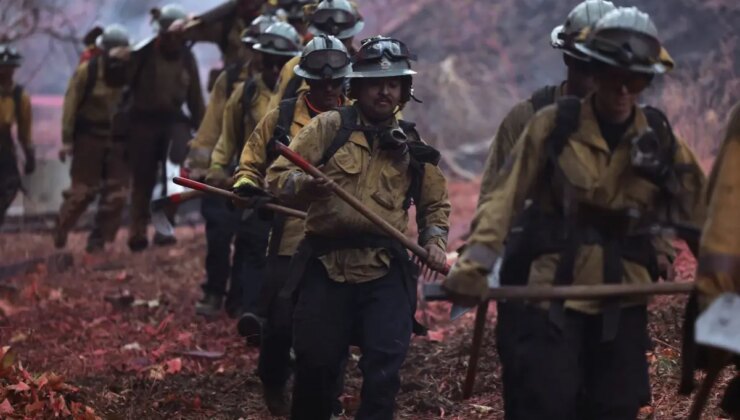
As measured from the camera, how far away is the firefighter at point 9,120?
47.3 feet

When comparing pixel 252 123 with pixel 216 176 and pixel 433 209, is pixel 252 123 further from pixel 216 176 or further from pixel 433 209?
pixel 433 209

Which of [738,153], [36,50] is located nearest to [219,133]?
[738,153]

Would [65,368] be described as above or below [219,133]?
below

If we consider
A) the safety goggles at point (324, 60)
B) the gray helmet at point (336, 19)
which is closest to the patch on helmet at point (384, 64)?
the safety goggles at point (324, 60)

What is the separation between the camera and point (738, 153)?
201 inches

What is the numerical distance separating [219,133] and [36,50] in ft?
53.1

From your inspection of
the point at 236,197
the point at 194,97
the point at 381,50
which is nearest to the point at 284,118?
the point at 236,197

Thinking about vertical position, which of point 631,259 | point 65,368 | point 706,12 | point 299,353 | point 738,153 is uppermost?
point 706,12

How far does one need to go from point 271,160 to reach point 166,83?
19.9ft

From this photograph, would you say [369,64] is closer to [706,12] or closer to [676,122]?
[676,122]

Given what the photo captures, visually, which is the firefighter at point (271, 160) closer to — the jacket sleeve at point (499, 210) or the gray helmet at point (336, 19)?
the gray helmet at point (336, 19)

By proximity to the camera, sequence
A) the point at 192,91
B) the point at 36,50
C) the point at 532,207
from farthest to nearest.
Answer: the point at 36,50, the point at 192,91, the point at 532,207

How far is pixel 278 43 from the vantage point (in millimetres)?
9344

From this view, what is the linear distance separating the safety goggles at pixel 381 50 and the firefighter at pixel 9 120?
8555 millimetres
